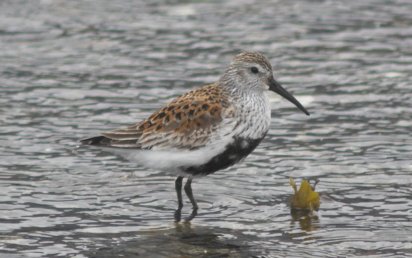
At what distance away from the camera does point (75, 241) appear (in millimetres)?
9734

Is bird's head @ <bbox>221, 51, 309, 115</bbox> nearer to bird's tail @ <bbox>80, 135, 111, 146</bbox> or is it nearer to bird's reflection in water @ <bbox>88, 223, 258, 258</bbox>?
bird's tail @ <bbox>80, 135, 111, 146</bbox>

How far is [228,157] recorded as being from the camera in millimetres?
10367

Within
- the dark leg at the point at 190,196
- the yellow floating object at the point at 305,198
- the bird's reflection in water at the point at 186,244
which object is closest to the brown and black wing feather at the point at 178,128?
the dark leg at the point at 190,196

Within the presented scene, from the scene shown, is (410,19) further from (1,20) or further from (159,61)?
(1,20)

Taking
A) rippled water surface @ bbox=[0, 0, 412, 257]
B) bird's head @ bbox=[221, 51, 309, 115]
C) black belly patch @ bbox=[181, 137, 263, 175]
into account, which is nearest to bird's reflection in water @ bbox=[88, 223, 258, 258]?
rippled water surface @ bbox=[0, 0, 412, 257]

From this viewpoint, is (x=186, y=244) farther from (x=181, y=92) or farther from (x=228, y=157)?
(x=181, y=92)

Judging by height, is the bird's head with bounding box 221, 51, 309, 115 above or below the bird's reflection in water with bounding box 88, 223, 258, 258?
above

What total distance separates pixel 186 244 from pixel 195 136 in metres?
1.16

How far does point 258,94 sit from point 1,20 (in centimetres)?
850

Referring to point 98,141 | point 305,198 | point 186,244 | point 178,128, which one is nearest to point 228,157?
point 178,128

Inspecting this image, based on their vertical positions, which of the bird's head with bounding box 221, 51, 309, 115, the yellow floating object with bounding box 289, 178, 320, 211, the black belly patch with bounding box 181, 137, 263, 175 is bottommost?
the yellow floating object with bounding box 289, 178, 320, 211

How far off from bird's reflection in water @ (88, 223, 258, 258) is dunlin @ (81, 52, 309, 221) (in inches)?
17.6

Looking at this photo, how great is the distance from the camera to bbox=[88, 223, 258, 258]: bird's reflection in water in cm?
948

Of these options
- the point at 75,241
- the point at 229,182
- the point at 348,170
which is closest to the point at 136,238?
the point at 75,241
